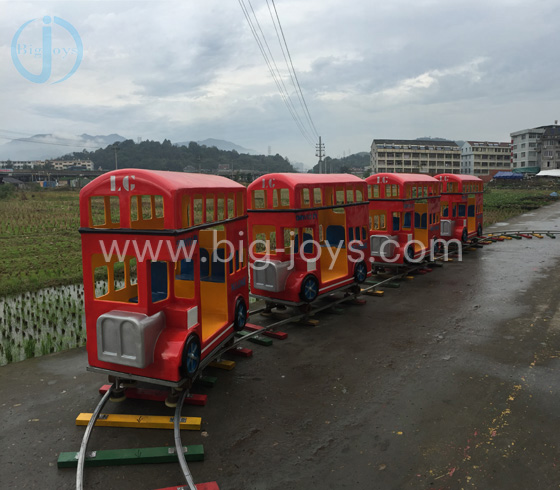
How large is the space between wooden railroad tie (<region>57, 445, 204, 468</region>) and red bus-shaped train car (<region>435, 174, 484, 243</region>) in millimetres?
14534

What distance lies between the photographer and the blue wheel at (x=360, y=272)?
34.7 ft

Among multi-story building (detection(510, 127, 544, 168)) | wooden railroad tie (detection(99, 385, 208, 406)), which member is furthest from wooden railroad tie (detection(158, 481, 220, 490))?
multi-story building (detection(510, 127, 544, 168))

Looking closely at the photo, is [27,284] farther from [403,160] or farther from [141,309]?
[403,160]

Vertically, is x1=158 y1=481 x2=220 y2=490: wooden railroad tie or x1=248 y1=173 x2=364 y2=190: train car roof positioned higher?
x1=248 y1=173 x2=364 y2=190: train car roof

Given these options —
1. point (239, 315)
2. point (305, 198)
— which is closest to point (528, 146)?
point (305, 198)

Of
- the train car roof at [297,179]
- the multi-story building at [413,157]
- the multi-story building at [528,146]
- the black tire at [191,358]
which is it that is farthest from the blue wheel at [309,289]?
the multi-story building at [528,146]

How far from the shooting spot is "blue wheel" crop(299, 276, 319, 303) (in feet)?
29.4

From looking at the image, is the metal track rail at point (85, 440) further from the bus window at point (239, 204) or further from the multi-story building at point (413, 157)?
the multi-story building at point (413, 157)

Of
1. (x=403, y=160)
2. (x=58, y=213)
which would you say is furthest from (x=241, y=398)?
(x=403, y=160)

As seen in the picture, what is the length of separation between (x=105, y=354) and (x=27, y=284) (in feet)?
27.5

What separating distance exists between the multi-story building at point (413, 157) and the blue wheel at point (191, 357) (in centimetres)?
8484

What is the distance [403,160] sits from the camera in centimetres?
8825

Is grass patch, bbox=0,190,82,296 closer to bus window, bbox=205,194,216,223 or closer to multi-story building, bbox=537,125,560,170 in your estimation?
bus window, bbox=205,194,216,223

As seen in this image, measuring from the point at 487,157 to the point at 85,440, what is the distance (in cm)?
10423
